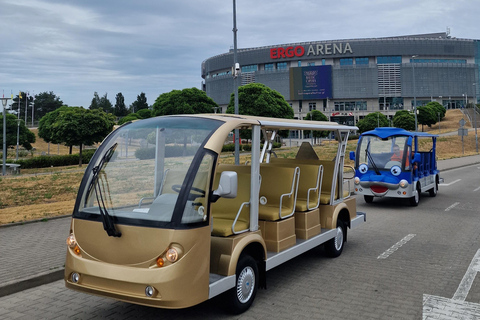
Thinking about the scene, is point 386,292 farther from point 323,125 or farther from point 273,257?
point 323,125

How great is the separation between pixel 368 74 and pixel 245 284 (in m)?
103

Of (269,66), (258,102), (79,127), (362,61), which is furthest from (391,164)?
(269,66)

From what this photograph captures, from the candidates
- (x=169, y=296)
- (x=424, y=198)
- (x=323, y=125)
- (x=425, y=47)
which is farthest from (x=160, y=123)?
(x=425, y=47)

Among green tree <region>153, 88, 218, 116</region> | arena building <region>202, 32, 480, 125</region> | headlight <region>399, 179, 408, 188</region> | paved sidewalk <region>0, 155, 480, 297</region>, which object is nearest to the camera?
paved sidewalk <region>0, 155, 480, 297</region>

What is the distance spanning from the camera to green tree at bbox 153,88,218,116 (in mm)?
54969

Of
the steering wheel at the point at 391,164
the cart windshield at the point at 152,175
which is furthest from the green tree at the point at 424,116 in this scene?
the cart windshield at the point at 152,175

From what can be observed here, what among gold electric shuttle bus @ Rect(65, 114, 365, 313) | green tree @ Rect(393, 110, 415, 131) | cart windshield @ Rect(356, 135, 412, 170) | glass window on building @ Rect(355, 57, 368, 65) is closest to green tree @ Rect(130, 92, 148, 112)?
glass window on building @ Rect(355, 57, 368, 65)

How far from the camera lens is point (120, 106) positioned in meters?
124

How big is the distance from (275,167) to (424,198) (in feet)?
34.0

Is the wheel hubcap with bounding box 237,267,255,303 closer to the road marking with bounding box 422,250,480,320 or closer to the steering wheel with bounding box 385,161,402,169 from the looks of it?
the road marking with bounding box 422,250,480,320

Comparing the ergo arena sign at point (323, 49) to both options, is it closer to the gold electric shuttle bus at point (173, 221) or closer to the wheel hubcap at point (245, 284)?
the gold electric shuttle bus at point (173, 221)

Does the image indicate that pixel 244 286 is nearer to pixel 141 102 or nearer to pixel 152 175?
pixel 152 175

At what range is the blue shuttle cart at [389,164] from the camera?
1224cm

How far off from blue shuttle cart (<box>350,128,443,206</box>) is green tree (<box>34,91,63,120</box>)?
392 ft
